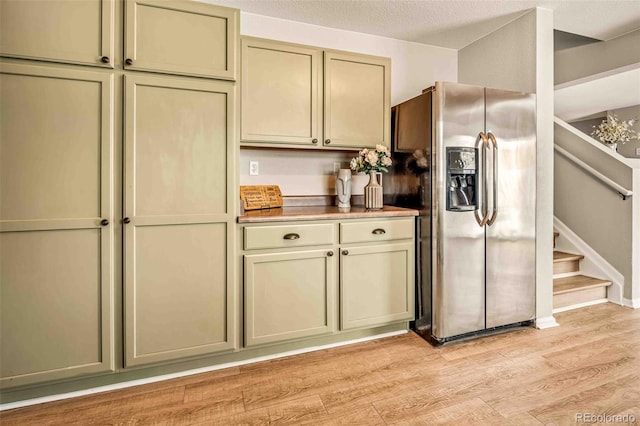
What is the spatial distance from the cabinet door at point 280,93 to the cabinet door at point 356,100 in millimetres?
96

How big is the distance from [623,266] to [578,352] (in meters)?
1.49

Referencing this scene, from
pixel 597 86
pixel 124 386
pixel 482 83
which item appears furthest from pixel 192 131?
pixel 597 86

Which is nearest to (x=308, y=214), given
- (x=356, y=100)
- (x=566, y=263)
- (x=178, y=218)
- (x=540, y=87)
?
(x=178, y=218)

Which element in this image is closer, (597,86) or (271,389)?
(271,389)

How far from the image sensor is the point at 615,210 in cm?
332

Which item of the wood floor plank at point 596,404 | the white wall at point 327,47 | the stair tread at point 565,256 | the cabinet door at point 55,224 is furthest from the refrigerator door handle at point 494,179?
the cabinet door at point 55,224

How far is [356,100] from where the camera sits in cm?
270

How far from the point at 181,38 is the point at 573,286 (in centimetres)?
376

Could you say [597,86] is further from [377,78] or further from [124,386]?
[124,386]

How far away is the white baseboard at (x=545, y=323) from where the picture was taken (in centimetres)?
276

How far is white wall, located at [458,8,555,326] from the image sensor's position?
2.70m

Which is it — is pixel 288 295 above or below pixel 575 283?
above

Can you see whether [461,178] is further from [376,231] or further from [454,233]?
[376,231]

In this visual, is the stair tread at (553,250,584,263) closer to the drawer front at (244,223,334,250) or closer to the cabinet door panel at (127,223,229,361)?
the drawer front at (244,223,334,250)
